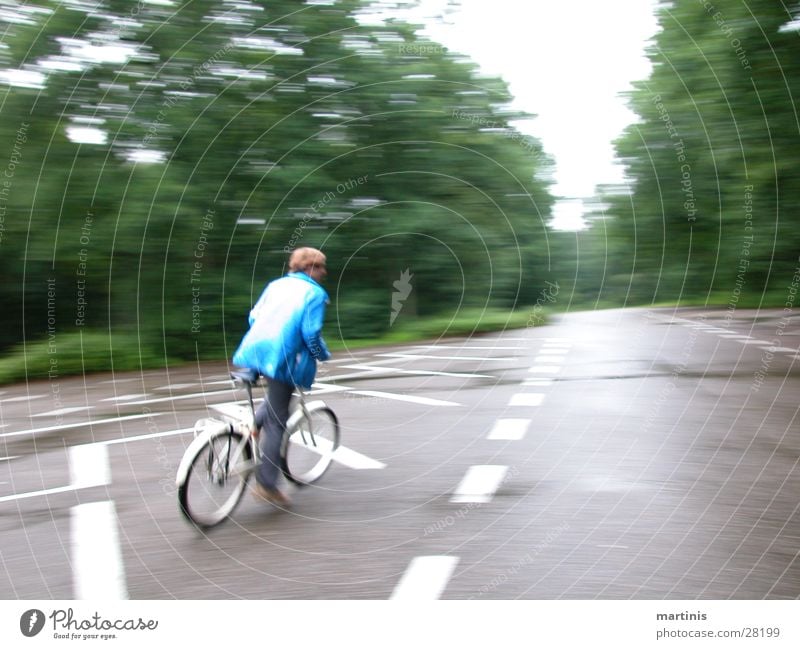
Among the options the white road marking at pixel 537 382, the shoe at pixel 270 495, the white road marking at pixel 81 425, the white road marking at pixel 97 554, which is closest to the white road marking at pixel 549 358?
the white road marking at pixel 537 382

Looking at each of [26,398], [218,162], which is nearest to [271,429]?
[26,398]

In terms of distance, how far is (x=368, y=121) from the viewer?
81.4 feet

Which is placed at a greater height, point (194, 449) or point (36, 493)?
point (194, 449)

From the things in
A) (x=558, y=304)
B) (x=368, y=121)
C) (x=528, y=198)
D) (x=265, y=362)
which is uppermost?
(x=265, y=362)

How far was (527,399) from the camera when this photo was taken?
1205cm

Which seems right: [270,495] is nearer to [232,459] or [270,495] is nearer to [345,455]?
[232,459]

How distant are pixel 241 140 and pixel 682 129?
1302 centimetres

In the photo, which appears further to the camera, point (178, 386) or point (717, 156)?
point (717, 156)

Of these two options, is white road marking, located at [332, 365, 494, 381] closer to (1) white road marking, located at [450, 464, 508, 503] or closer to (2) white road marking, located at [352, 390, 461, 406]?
(2) white road marking, located at [352, 390, 461, 406]

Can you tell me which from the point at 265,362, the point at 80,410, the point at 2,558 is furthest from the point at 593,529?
the point at 80,410

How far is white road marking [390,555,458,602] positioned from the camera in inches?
189

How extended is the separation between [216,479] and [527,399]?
651 cm

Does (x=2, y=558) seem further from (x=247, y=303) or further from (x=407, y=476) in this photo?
(x=247, y=303)

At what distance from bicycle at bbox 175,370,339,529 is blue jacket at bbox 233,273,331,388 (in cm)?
16
